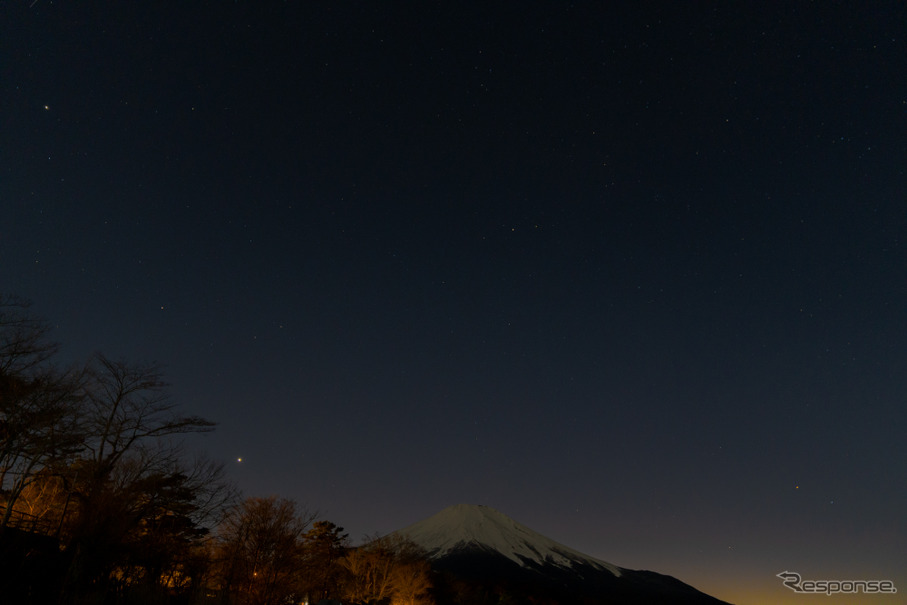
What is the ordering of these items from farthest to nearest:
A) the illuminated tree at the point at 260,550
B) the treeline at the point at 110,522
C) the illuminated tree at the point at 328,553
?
the illuminated tree at the point at 328,553
the illuminated tree at the point at 260,550
the treeline at the point at 110,522

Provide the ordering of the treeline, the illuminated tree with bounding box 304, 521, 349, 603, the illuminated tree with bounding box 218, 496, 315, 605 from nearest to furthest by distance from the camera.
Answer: the treeline → the illuminated tree with bounding box 218, 496, 315, 605 → the illuminated tree with bounding box 304, 521, 349, 603

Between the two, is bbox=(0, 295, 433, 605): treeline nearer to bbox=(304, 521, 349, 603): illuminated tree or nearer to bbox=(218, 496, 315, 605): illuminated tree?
bbox=(218, 496, 315, 605): illuminated tree

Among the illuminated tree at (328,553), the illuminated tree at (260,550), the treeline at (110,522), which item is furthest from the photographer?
the illuminated tree at (328,553)

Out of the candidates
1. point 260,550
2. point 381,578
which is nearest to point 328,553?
point 381,578

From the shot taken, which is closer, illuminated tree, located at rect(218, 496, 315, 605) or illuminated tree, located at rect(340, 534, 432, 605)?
illuminated tree, located at rect(218, 496, 315, 605)

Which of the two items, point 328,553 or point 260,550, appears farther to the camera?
point 328,553

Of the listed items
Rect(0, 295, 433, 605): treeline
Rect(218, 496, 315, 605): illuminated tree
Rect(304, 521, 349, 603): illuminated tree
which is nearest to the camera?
Rect(0, 295, 433, 605): treeline

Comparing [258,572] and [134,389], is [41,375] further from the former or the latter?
[258,572]

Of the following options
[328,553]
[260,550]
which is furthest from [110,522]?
[328,553]

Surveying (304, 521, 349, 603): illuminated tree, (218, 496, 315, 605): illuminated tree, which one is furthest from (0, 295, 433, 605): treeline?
(304, 521, 349, 603): illuminated tree

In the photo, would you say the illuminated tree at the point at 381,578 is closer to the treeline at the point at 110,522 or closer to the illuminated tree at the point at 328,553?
the illuminated tree at the point at 328,553

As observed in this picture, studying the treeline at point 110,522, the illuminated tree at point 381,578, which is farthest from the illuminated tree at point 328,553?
the treeline at point 110,522

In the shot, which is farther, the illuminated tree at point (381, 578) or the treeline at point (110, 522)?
the illuminated tree at point (381, 578)

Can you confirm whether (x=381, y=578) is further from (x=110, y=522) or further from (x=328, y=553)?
(x=110, y=522)
